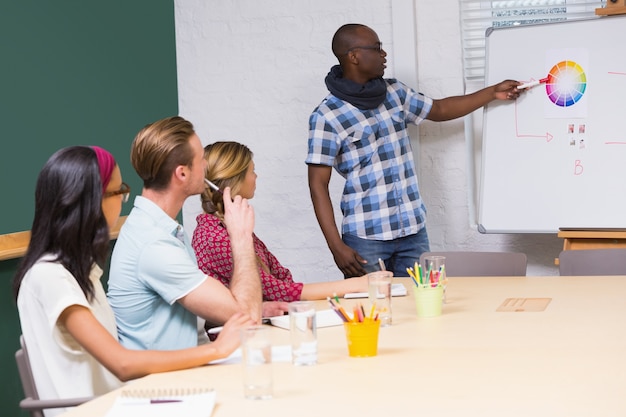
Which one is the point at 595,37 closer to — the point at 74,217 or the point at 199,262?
the point at 199,262

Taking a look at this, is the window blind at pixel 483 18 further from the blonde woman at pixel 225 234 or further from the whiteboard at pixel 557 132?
the blonde woman at pixel 225 234

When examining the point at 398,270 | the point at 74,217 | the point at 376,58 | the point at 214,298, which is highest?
the point at 376,58

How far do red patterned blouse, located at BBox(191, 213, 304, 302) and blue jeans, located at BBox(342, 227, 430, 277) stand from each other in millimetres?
1173

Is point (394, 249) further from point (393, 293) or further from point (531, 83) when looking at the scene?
point (393, 293)

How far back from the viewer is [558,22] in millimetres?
4090

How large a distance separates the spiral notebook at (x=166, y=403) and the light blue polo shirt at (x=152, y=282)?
55 cm

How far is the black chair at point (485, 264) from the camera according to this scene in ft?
11.3

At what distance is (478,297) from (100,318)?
1.22 meters

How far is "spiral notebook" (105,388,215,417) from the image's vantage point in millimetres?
1640

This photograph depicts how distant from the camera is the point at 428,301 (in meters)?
2.51

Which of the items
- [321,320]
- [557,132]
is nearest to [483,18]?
[557,132]

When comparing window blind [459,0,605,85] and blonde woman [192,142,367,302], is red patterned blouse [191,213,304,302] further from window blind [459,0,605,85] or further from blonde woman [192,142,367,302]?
window blind [459,0,605,85]

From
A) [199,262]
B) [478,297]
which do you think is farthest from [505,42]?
[199,262]

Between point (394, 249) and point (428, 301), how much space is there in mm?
1618
